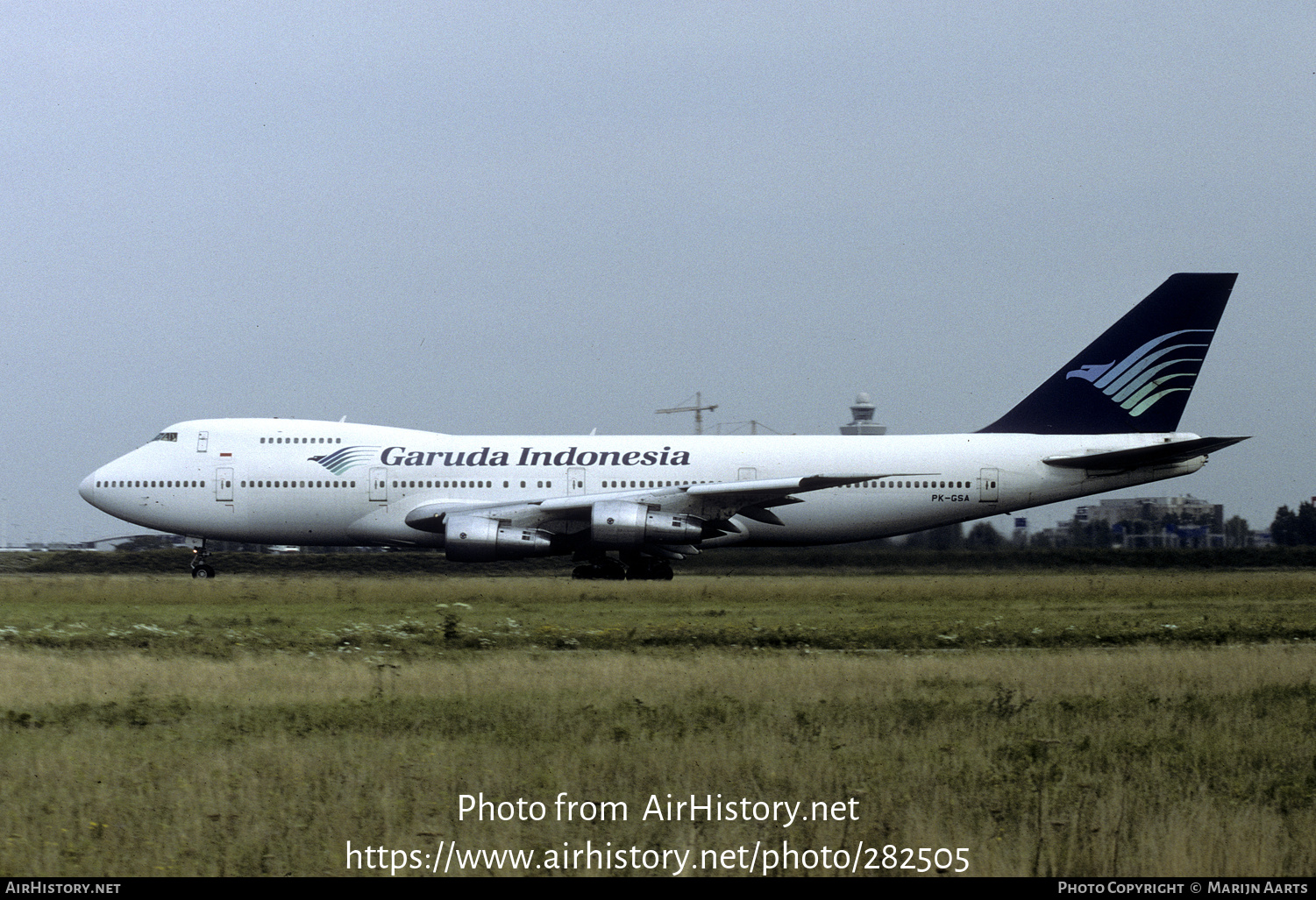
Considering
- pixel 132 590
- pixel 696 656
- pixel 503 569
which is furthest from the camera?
pixel 503 569

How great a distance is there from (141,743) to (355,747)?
1.44 m

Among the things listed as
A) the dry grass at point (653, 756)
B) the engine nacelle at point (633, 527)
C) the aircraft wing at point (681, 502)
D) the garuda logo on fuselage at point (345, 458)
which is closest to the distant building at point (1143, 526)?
the aircraft wing at point (681, 502)

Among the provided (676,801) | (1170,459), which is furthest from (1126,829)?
(1170,459)

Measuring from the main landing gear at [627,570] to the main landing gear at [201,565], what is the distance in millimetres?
8485

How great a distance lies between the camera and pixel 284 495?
2931 centimetres

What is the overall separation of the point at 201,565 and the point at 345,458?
4.32m

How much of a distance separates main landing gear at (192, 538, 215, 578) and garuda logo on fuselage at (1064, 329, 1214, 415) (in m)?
20.6

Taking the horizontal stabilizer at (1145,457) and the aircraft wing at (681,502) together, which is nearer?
the aircraft wing at (681,502)

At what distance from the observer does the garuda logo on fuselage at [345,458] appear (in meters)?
29.1

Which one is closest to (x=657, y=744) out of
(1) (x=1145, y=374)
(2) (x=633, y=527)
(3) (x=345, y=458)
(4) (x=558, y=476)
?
(2) (x=633, y=527)

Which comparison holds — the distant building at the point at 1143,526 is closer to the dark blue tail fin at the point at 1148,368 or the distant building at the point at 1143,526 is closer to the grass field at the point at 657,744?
the dark blue tail fin at the point at 1148,368

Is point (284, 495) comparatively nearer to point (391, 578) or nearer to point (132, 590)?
point (391, 578)

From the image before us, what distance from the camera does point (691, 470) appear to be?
28734 mm

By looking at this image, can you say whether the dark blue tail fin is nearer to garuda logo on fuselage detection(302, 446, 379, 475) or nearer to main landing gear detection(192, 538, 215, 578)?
garuda logo on fuselage detection(302, 446, 379, 475)
